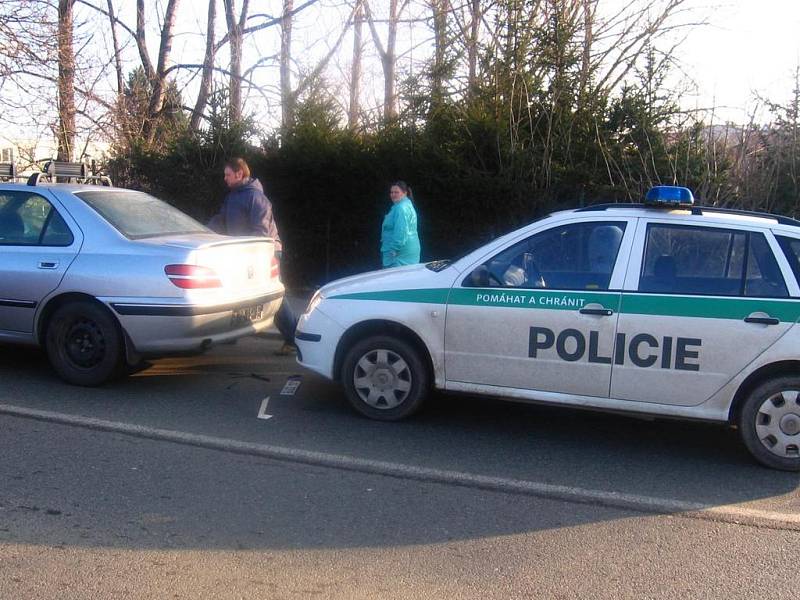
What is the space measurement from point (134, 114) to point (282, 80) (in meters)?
3.60

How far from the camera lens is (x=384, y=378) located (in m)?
5.75

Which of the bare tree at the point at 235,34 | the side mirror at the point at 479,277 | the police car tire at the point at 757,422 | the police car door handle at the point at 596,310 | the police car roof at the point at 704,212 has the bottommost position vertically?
the police car tire at the point at 757,422

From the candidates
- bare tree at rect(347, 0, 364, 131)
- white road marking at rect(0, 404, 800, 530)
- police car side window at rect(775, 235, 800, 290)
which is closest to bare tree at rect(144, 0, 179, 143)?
bare tree at rect(347, 0, 364, 131)

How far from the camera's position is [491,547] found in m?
3.90

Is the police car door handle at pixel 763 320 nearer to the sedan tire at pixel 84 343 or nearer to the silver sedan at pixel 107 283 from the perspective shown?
the silver sedan at pixel 107 283

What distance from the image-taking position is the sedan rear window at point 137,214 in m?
6.56

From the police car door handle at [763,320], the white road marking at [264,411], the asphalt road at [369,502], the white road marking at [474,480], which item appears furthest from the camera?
the white road marking at [264,411]

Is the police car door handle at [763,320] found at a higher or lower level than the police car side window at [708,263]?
lower

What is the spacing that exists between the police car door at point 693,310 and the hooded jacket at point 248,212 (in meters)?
3.94

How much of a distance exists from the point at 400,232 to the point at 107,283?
315 centimetres

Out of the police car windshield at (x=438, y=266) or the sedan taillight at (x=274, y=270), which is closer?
the police car windshield at (x=438, y=266)

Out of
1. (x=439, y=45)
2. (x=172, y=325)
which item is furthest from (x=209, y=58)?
(x=172, y=325)

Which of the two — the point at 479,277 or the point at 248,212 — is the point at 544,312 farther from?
the point at 248,212

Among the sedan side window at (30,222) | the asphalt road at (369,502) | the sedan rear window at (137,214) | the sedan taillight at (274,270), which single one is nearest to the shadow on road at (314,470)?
the asphalt road at (369,502)
